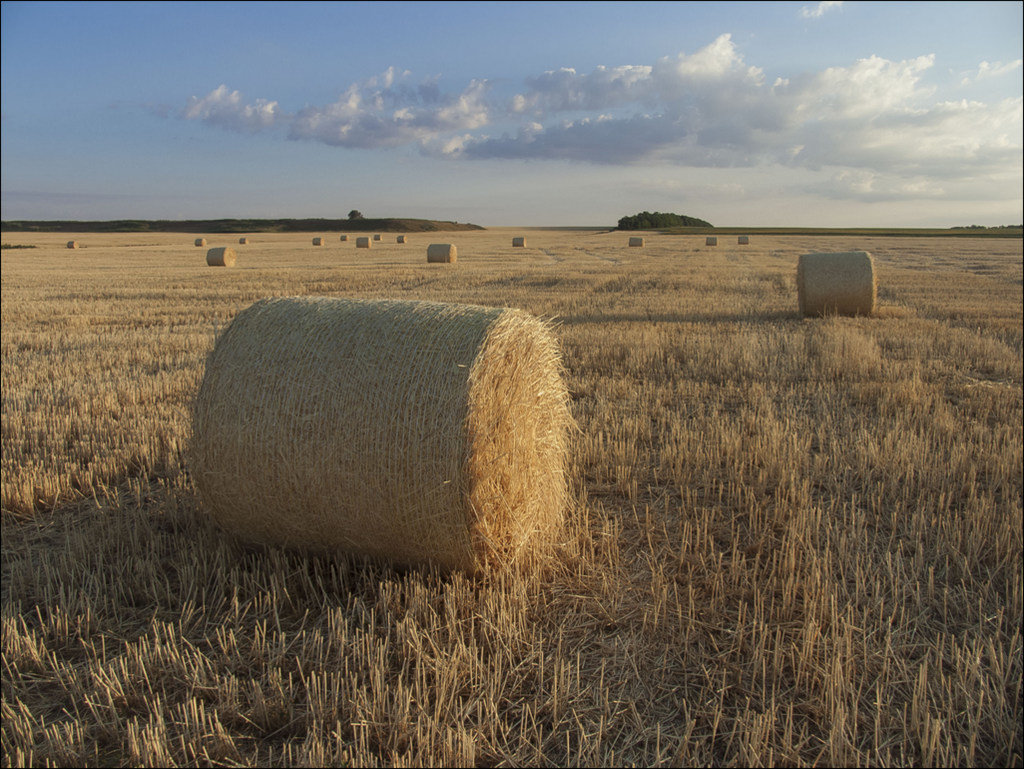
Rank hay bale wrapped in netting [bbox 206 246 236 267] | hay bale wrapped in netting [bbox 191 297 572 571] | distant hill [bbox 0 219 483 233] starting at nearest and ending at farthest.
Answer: hay bale wrapped in netting [bbox 191 297 572 571] → hay bale wrapped in netting [bbox 206 246 236 267] → distant hill [bbox 0 219 483 233]

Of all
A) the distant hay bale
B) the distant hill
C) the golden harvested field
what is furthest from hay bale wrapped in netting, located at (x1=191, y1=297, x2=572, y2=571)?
the distant hill

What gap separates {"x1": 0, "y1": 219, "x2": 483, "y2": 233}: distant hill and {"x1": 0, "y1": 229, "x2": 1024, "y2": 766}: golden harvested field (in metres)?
78.6

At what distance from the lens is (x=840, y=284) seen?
12367 mm

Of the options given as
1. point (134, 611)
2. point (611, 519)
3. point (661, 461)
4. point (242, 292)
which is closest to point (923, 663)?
point (611, 519)

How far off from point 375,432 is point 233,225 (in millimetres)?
93692

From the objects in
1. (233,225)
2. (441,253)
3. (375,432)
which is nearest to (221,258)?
(441,253)

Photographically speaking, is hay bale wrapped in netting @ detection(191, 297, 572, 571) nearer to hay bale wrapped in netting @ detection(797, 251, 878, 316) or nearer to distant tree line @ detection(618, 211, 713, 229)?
hay bale wrapped in netting @ detection(797, 251, 878, 316)

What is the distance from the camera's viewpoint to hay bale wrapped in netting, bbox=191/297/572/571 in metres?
3.38

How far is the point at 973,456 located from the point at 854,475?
3.59ft

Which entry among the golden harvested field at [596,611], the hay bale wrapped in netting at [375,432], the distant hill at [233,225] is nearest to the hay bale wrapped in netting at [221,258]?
the golden harvested field at [596,611]

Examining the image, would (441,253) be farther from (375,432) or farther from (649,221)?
(649,221)

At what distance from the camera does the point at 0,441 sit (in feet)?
18.7

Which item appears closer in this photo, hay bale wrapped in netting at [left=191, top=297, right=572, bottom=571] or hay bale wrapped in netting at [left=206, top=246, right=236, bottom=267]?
hay bale wrapped in netting at [left=191, top=297, right=572, bottom=571]

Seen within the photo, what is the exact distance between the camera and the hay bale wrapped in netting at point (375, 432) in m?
3.38
